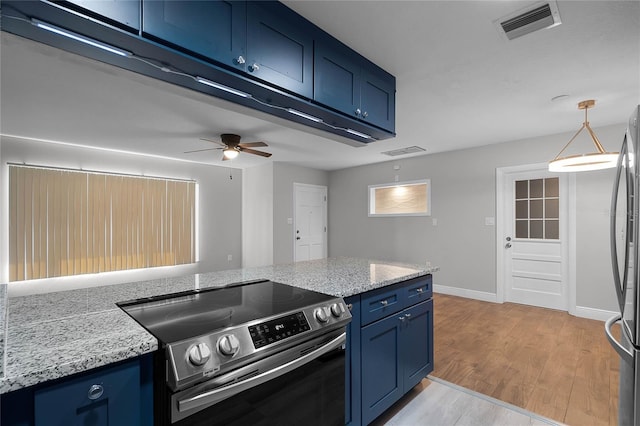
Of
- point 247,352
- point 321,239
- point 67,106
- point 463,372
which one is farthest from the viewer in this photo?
point 321,239

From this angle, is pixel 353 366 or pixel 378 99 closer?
pixel 353 366

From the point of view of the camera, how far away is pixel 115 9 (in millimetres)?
1075

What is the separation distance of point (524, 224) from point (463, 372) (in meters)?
2.84

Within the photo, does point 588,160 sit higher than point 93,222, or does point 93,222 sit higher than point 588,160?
point 588,160

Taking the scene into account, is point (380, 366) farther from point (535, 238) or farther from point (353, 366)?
point (535, 238)

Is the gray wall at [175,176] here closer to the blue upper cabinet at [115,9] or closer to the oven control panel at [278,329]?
the blue upper cabinet at [115,9]

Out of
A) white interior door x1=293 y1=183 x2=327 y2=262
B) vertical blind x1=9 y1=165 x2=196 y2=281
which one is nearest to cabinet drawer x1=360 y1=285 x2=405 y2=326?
white interior door x1=293 y1=183 x2=327 y2=262

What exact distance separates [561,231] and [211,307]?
4557 mm

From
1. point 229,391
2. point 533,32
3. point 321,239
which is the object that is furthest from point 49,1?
point 321,239

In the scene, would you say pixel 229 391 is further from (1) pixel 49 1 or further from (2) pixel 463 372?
(2) pixel 463 372

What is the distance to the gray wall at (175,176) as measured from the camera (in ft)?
13.6

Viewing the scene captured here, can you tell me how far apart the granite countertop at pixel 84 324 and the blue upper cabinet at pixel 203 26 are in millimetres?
1088

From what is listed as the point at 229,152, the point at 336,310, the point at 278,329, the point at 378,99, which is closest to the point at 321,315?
the point at 336,310

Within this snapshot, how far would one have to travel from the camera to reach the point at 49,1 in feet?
3.12
